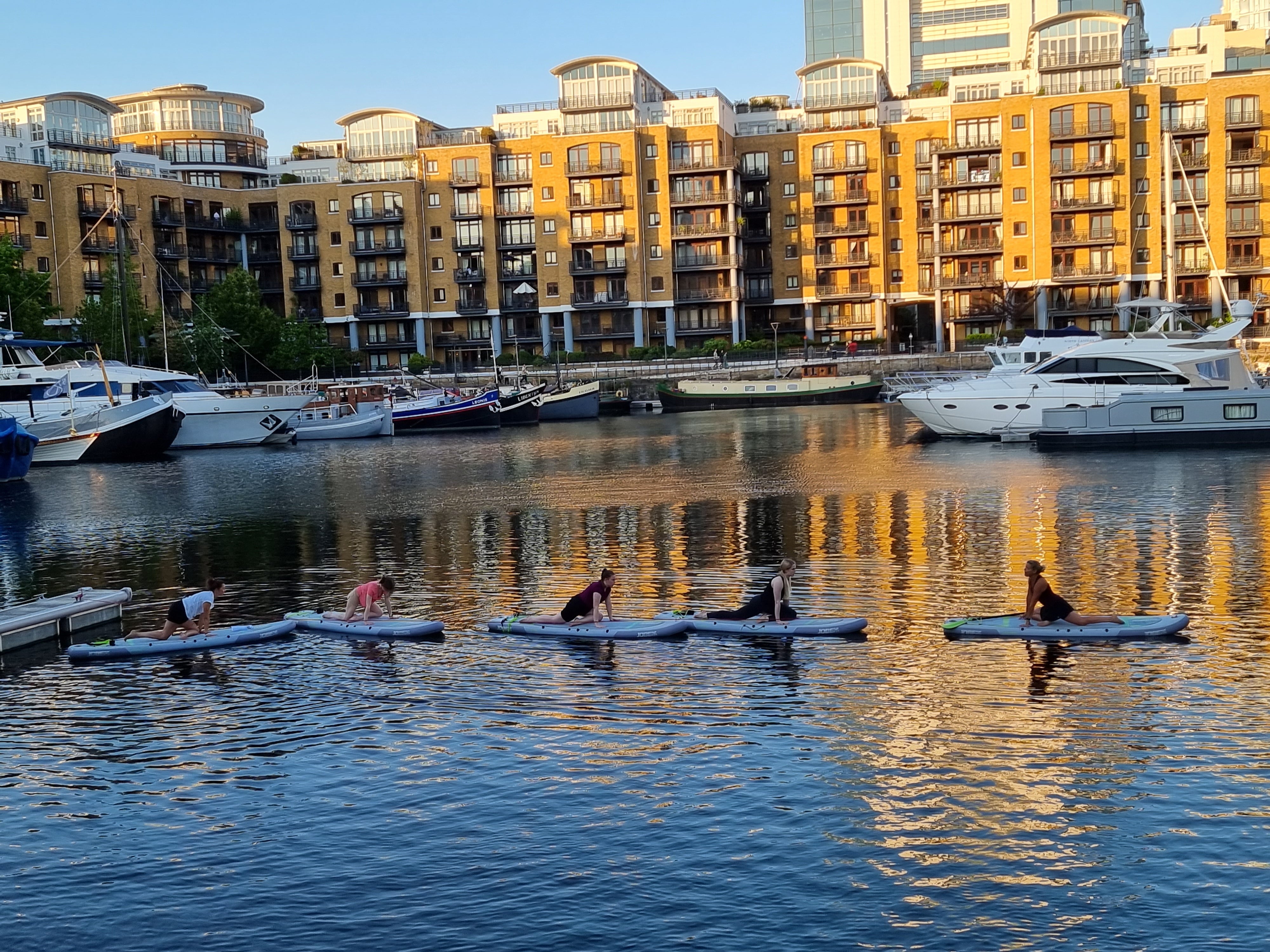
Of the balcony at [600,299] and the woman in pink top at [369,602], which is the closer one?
the woman in pink top at [369,602]

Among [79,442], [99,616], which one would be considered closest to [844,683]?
[99,616]

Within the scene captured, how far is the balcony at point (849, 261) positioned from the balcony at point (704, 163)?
11.6 metres

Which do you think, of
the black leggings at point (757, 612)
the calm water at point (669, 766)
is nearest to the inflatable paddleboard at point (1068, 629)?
the calm water at point (669, 766)

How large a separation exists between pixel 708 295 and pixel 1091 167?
33582 millimetres

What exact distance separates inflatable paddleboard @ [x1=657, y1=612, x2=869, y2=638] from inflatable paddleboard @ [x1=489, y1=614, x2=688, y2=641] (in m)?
0.53

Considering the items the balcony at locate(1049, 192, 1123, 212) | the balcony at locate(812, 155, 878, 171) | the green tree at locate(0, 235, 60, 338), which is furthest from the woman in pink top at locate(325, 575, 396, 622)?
the balcony at locate(812, 155, 878, 171)

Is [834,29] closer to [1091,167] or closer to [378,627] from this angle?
[1091,167]

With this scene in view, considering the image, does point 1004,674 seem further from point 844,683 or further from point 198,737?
point 198,737

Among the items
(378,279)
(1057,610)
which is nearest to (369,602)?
(1057,610)

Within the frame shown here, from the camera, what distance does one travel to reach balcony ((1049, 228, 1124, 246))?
112 m

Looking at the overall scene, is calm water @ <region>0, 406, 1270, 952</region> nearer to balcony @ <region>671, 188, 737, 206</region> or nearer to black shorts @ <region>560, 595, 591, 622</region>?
black shorts @ <region>560, 595, 591, 622</region>

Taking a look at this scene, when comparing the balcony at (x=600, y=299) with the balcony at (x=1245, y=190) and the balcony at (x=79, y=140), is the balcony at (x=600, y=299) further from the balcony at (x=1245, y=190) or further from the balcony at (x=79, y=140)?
the balcony at (x=1245, y=190)

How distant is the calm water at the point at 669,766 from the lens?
13.1m

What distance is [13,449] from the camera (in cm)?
5912
